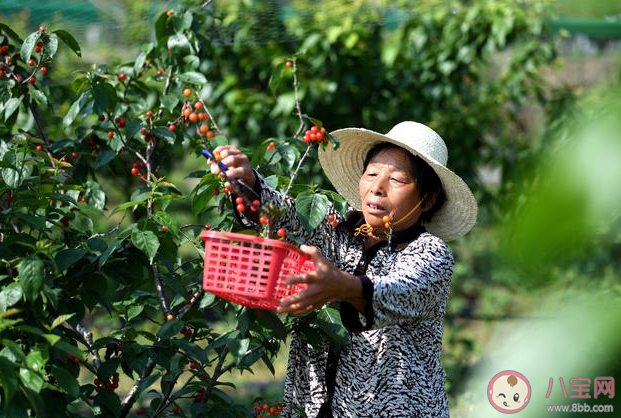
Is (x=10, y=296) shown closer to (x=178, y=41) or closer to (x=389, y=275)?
(x=389, y=275)

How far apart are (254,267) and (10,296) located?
1.91 feet

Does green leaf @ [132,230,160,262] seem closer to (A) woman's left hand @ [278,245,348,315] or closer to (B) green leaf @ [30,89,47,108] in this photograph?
(A) woman's left hand @ [278,245,348,315]

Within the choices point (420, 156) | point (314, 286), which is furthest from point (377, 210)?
point (314, 286)

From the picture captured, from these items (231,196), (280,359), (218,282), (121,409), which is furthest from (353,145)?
(280,359)

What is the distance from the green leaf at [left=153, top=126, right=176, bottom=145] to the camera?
8.30ft

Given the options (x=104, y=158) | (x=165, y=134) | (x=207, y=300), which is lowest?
(x=207, y=300)

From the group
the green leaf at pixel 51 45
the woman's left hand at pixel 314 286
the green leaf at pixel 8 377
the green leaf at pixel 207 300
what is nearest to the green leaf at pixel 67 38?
the green leaf at pixel 51 45

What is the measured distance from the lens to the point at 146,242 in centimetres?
211

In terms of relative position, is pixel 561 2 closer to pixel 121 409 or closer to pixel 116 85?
Result: pixel 121 409

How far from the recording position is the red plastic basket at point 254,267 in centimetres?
168

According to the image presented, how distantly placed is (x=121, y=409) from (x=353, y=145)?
0.94 m

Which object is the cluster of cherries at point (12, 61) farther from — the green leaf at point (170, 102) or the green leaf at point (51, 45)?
the green leaf at point (170, 102)

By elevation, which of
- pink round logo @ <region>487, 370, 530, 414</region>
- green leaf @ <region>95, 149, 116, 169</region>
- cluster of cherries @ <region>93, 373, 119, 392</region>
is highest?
pink round logo @ <region>487, 370, 530, 414</region>

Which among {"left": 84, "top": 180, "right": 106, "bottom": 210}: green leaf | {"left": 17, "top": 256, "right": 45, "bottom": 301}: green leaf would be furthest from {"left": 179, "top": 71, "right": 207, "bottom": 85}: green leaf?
{"left": 17, "top": 256, "right": 45, "bottom": 301}: green leaf
